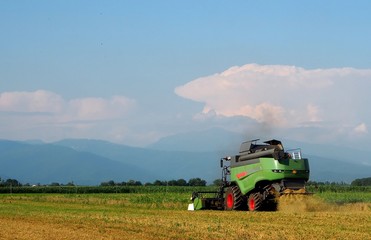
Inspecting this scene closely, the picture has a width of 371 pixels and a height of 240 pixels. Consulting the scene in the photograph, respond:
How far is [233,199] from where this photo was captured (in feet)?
123

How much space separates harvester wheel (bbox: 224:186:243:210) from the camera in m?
37.3

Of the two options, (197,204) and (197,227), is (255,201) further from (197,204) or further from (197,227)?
(197,227)

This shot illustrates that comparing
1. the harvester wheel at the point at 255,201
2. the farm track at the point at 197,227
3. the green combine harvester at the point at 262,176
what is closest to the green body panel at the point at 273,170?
the green combine harvester at the point at 262,176

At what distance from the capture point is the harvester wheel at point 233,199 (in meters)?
37.3

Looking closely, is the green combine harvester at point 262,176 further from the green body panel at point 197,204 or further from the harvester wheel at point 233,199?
the green body panel at point 197,204

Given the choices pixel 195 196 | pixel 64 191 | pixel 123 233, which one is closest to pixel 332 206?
pixel 195 196

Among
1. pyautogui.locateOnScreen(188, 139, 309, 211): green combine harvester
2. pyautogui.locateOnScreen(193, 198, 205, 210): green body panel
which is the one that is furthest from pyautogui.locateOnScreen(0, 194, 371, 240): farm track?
pyautogui.locateOnScreen(193, 198, 205, 210): green body panel

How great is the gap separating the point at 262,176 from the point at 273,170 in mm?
862

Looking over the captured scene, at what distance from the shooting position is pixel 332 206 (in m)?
35.7

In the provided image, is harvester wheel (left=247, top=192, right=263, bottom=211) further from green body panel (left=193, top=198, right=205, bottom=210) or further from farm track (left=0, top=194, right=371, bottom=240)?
green body panel (left=193, top=198, right=205, bottom=210)

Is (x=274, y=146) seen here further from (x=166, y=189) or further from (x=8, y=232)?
(x=166, y=189)

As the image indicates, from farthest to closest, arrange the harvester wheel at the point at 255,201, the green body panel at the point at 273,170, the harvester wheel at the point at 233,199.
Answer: the harvester wheel at the point at 233,199 < the harvester wheel at the point at 255,201 < the green body panel at the point at 273,170

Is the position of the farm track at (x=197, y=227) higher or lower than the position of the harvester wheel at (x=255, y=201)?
lower

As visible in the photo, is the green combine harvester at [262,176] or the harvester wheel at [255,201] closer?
the green combine harvester at [262,176]
